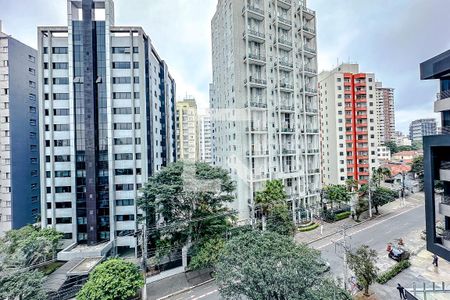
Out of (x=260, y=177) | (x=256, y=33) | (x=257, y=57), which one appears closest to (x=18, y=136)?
(x=260, y=177)

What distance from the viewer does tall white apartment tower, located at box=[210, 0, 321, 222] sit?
60.0ft

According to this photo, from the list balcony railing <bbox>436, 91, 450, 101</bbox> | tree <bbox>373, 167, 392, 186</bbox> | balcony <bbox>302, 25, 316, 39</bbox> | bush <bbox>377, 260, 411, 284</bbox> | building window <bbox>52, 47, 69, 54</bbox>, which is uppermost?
balcony <bbox>302, 25, 316, 39</bbox>

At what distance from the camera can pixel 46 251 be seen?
13820mm

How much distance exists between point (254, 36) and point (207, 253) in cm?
1658

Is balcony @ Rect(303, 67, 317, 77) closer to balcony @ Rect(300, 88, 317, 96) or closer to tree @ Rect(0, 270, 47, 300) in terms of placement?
balcony @ Rect(300, 88, 317, 96)

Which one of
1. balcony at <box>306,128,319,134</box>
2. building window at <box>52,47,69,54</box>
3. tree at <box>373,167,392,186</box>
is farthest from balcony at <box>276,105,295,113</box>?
building window at <box>52,47,69,54</box>

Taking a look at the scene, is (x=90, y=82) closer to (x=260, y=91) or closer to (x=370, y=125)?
(x=260, y=91)

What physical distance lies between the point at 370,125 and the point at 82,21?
1237 inches

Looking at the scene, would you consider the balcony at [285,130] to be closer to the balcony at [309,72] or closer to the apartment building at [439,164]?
the balcony at [309,72]

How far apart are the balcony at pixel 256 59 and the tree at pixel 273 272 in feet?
48.1

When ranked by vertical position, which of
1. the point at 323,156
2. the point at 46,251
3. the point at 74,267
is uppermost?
the point at 323,156

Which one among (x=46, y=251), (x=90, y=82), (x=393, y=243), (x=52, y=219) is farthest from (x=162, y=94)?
(x=393, y=243)

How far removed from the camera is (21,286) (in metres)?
8.17

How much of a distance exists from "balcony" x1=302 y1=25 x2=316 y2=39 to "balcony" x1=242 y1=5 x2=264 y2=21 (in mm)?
4972
